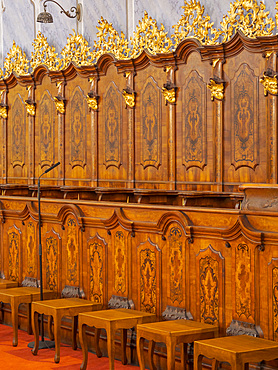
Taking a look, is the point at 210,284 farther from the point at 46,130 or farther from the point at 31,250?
the point at 46,130

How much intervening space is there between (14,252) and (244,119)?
2893 mm

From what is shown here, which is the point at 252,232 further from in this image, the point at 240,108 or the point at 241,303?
the point at 240,108

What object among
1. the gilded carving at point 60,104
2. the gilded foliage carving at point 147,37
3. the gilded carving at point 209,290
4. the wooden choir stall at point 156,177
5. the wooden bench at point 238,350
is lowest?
the wooden bench at point 238,350

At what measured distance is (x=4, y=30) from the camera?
32.3ft

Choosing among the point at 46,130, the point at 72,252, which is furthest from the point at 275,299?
the point at 46,130

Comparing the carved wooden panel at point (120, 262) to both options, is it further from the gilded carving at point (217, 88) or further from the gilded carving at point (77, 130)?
the gilded carving at point (77, 130)

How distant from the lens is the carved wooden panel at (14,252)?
7074mm

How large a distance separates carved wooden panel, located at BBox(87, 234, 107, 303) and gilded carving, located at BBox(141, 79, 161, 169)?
1519 millimetres

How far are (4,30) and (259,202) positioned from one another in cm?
655

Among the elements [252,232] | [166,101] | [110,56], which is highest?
[110,56]

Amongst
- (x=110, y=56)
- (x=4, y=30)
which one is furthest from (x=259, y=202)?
(x=4, y=30)

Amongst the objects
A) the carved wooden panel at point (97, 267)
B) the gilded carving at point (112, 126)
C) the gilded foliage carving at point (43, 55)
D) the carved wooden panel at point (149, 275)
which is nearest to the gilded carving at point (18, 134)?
the gilded foliage carving at point (43, 55)

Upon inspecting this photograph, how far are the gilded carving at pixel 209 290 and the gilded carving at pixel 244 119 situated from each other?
152 cm

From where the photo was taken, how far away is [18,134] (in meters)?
9.24
